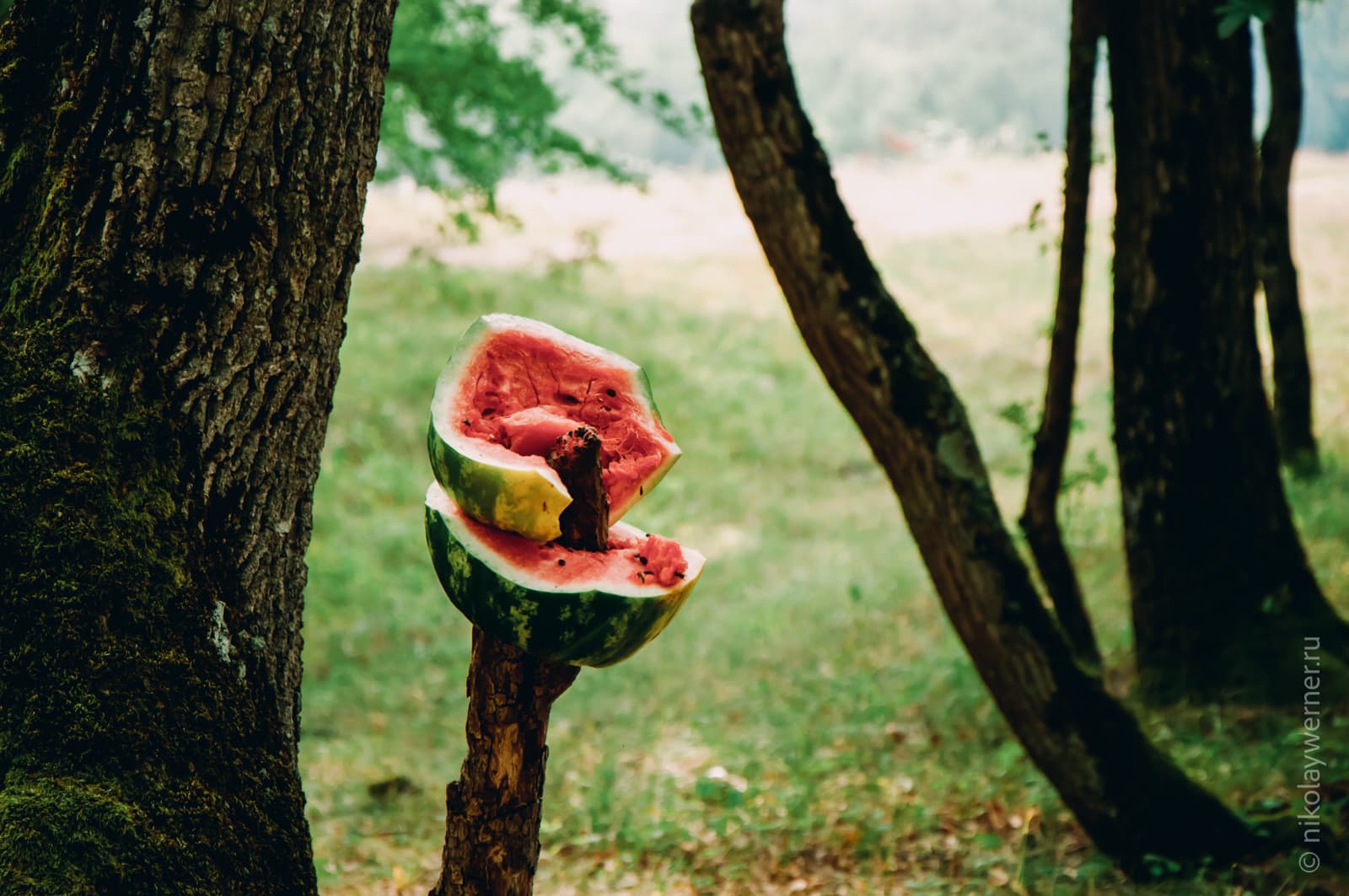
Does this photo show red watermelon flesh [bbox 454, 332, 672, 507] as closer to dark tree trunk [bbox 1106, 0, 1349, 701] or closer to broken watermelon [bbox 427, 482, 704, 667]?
broken watermelon [bbox 427, 482, 704, 667]

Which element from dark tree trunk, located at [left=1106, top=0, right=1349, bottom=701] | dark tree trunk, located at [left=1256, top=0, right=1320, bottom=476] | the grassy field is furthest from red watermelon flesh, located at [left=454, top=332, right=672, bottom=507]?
dark tree trunk, located at [left=1256, top=0, right=1320, bottom=476]

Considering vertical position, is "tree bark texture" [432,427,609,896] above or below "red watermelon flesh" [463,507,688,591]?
below

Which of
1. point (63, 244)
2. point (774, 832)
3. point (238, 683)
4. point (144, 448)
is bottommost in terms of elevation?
point (774, 832)

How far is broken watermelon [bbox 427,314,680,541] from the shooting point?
1.80 metres

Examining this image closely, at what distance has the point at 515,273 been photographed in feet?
52.2

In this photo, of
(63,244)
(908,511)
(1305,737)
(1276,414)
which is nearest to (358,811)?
(908,511)

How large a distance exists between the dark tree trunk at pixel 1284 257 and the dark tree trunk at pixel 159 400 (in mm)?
6582

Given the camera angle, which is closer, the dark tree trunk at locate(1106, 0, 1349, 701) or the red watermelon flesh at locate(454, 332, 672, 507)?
the red watermelon flesh at locate(454, 332, 672, 507)

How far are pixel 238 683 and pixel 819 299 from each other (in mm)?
2105

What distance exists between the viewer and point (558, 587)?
1.80 metres

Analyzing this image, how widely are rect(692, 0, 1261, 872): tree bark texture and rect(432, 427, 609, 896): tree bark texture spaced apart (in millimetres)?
1701

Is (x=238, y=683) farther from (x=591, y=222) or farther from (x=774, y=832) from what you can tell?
(x=591, y=222)

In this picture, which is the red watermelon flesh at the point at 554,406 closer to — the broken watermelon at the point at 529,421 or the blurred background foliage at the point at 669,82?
the broken watermelon at the point at 529,421

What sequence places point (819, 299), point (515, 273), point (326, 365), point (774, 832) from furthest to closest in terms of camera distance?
point (515, 273)
point (774, 832)
point (819, 299)
point (326, 365)
